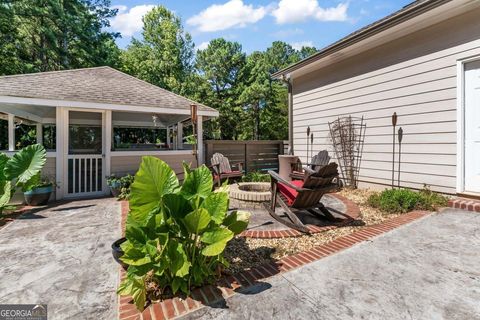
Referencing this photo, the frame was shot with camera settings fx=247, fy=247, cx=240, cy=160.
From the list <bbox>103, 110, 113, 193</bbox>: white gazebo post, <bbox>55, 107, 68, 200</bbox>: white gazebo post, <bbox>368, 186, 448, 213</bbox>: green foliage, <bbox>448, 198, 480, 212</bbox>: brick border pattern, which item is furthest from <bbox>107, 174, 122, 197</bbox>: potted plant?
<bbox>448, 198, 480, 212</bbox>: brick border pattern

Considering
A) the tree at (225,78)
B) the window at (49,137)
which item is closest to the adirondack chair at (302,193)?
the window at (49,137)

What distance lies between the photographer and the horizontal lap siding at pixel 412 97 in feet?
14.2

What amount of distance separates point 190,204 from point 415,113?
4.96 m

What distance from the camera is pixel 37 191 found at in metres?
5.12

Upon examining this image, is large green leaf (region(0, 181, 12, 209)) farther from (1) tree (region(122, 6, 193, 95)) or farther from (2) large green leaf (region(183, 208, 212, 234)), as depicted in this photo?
(1) tree (region(122, 6, 193, 95))

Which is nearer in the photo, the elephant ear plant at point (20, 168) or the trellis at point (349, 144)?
the elephant ear plant at point (20, 168)

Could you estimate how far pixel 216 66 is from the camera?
73.6ft

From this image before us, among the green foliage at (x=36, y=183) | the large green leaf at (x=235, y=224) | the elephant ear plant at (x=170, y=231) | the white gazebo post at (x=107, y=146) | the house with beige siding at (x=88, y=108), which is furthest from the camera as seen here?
the white gazebo post at (x=107, y=146)

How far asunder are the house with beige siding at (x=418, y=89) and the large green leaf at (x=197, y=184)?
448 cm

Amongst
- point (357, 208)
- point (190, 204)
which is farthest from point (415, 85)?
point (190, 204)

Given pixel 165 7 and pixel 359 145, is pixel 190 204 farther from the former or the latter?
pixel 165 7

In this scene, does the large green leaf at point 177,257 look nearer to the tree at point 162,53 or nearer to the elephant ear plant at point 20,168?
the elephant ear plant at point 20,168

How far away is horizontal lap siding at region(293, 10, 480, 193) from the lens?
4.34m

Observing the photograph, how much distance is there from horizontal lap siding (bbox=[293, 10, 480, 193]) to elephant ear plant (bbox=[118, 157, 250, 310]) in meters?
4.37
